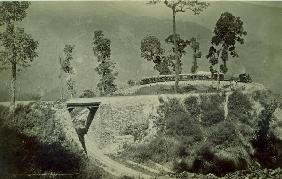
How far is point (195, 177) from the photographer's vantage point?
598 inches

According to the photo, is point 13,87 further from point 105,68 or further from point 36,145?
point 105,68

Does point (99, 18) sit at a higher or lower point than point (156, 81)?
higher

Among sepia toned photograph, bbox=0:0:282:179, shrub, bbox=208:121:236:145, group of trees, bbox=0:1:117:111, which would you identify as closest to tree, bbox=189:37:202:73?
sepia toned photograph, bbox=0:0:282:179

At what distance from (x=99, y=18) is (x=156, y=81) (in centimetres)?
326

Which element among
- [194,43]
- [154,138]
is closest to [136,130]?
[154,138]

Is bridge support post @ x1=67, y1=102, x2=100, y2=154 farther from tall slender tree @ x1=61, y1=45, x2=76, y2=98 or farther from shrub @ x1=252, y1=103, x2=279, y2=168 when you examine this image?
shrub @ x1=252, y1=103, x2=279, y2=168

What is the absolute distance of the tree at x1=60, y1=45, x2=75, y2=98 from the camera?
18094mm

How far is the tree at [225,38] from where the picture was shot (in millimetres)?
17016

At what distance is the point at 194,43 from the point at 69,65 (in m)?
4.51

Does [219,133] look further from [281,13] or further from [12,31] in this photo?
[12,31]

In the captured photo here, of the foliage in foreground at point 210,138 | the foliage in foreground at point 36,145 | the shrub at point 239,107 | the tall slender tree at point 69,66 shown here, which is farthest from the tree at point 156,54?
the foliage in foreground at point 36,145

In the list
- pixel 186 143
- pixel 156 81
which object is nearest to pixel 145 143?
pixel 186 143

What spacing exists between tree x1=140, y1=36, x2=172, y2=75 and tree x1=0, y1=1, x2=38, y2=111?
4.95 m

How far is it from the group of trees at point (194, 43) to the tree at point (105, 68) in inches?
60.8
